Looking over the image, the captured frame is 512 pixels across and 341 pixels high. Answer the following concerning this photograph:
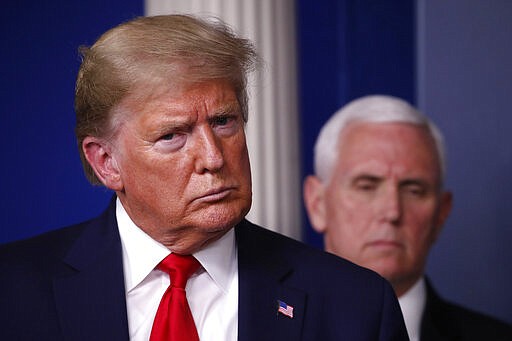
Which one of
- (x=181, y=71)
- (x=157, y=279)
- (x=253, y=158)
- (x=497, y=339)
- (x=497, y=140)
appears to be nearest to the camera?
(x=181, y=71)

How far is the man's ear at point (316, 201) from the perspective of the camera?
3514mm

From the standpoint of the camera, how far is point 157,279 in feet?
7.38

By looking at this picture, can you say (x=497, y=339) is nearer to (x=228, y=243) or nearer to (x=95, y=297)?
(x=228, y=243)

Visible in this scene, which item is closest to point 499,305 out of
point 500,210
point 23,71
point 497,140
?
point 500,210

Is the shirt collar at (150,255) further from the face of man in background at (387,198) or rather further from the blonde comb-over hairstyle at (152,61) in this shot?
the face of man in background at (387,198)

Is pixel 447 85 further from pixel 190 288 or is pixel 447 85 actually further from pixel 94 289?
pixel 94 289

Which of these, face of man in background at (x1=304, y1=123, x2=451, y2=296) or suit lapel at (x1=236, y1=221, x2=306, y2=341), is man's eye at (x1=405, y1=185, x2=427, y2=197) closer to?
face of man in background at (x1=304, y1=123, x2=451, y2=296)

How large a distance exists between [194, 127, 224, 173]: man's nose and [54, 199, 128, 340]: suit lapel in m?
0.30

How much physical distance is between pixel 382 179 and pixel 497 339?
0.72m

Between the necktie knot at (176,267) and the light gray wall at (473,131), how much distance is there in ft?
7.35

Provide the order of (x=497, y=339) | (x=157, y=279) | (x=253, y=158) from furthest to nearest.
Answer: (x=497, y=339)
(x=253, y=158)
(x=157, y=279)

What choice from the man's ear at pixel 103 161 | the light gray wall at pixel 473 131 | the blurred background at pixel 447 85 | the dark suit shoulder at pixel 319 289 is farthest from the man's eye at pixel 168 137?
the light gray wall at pixel 473 131

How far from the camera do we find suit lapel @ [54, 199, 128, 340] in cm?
217

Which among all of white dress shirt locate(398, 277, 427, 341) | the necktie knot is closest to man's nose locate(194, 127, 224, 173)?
the necktie knot
